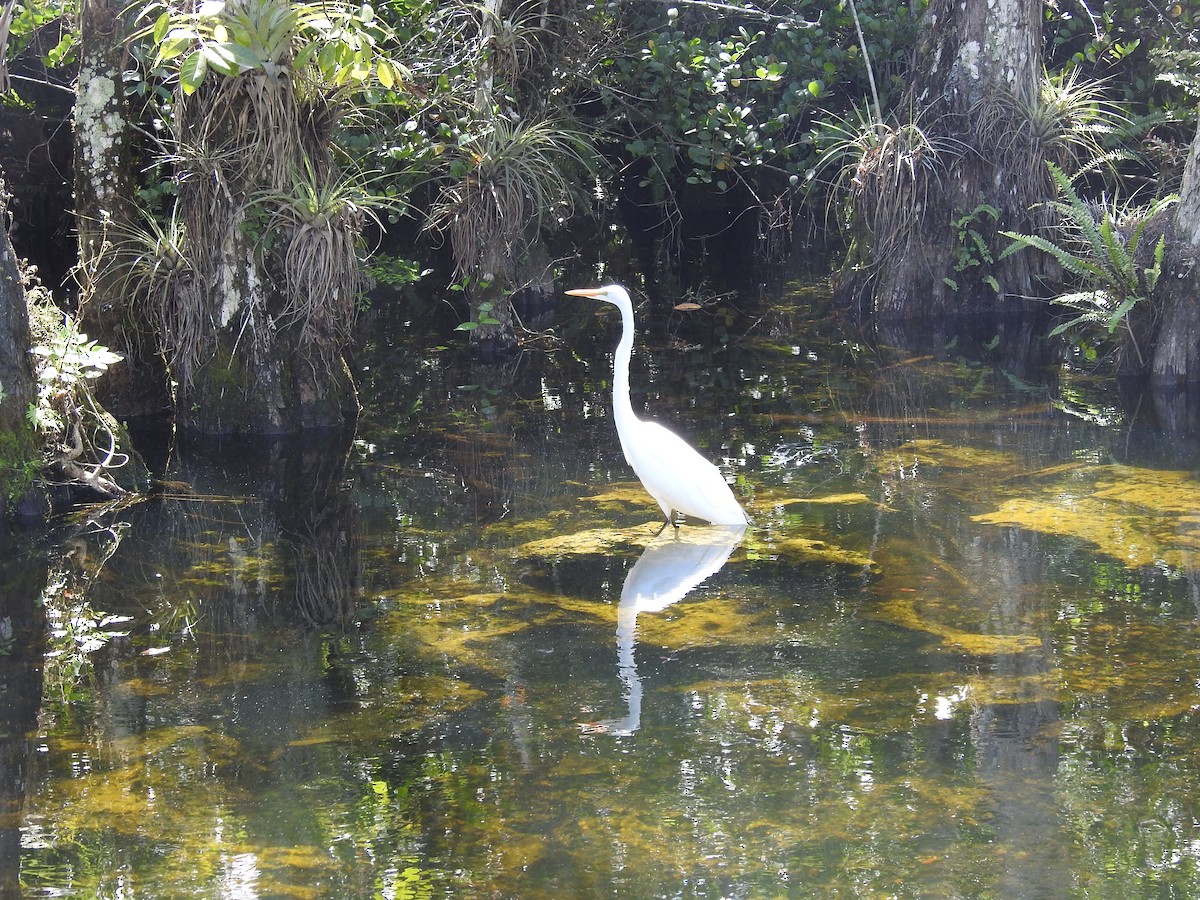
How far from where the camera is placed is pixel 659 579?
559 cm

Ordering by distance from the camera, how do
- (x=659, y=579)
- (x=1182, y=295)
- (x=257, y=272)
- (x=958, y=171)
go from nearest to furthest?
(x=659, y=579), (x=257, y=272), (x=1182, y=295), (x=958, y=171)

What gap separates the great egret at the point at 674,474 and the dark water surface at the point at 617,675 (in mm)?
166

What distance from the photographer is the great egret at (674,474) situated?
6.12 meters

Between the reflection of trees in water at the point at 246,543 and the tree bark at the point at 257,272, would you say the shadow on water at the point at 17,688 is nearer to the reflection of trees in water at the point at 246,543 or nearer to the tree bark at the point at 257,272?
the reflection of trees in water at the point at 246,543

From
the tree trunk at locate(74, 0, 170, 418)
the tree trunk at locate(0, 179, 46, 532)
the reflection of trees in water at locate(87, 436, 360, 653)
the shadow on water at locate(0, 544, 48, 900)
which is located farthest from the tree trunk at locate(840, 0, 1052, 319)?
the shadow on water at locate(0, 544, 48, 900)

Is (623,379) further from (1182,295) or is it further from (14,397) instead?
(1182,295)

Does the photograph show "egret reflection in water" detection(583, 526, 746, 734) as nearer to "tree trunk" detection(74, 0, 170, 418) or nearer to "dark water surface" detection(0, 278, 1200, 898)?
"dark water surface" detection(0, 278, 1200, 898)

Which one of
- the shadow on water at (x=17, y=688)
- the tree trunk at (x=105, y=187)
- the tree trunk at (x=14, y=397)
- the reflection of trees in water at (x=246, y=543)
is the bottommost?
the shadow on water at (x=17, y=688)

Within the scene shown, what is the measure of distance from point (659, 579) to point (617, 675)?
3.50 feet

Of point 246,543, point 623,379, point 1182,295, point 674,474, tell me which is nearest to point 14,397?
point 246,543

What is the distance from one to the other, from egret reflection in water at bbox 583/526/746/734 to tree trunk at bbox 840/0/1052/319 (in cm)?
578

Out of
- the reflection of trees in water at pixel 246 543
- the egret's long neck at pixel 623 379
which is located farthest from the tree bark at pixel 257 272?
the egret's long neck at pixel 623 379

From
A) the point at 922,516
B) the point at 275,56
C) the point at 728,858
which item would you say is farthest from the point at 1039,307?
the point at 728,858

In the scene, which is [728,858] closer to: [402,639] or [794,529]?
[402,639]
